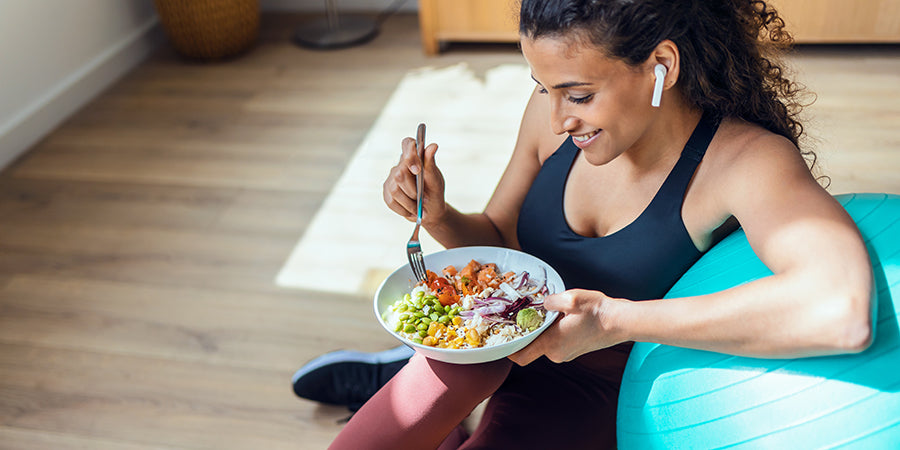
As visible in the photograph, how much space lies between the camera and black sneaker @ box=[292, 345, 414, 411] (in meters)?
1.78

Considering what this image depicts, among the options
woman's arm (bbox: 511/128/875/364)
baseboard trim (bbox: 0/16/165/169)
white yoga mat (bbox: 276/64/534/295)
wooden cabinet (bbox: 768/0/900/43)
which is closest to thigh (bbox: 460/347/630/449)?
woman's arm (bbox: 511/128/875/364)

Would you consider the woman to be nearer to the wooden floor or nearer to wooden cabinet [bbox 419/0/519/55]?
the wooden floor

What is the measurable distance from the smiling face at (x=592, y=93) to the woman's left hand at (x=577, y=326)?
0.78ft

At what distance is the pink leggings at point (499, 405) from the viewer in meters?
1.27

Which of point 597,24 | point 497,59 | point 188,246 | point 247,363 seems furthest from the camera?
point 497,59

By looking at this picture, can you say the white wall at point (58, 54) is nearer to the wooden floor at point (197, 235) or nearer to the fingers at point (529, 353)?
the wooden floor at point (197, 235)

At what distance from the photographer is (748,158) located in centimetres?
113

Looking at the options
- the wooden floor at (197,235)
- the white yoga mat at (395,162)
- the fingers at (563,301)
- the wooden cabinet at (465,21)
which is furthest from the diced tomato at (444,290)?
the wooden cabinet at (465,21)

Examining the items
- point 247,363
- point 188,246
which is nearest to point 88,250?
point 188,246

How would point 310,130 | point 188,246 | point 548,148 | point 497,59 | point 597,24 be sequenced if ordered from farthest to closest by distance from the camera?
point 497,59, point 310,130, point 188,246, point 548,148, point 597,24

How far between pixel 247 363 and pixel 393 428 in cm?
82

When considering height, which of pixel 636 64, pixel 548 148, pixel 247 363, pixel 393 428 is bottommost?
pixel 247 363

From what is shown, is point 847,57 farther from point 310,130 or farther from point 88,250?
point 88,250

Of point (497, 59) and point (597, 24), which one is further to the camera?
point (497, 59)
